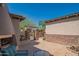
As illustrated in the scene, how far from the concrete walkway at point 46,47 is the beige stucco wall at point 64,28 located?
10.2 inches

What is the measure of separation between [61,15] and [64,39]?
0.50 metres

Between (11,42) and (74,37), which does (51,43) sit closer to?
(74,37)

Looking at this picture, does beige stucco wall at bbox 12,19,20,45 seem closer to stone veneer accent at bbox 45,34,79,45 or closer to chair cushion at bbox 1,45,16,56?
chair cushion at bbox 1,45,16,56

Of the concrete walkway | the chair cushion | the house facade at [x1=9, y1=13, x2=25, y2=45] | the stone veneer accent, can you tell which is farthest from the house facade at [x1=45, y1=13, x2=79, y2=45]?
the chair cushion

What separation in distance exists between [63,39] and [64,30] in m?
0.19

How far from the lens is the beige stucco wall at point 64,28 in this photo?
337 cm

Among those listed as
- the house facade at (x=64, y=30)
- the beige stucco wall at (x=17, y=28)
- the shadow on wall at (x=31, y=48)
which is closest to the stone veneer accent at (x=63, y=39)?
the house facade at (x=64, y=30)

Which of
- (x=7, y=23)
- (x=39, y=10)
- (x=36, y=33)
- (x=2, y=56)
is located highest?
(x=39, y=10)

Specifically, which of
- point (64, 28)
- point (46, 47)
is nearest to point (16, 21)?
point (46, 47)

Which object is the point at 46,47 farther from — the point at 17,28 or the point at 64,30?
the point at 17,28

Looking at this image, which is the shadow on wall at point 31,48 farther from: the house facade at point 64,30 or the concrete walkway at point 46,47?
the house facade at point 64,30

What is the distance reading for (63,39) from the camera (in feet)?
11.3

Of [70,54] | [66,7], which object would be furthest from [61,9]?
[70,54]

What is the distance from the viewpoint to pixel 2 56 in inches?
129
